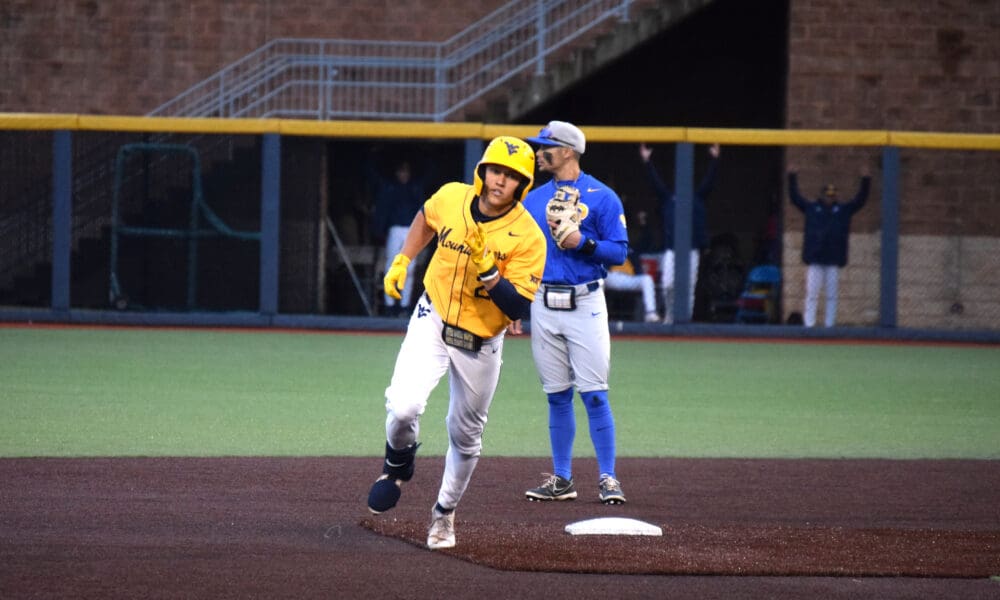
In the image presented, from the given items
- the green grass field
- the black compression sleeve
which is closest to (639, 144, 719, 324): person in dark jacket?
the green grass field

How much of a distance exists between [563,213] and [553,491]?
1.55 meters

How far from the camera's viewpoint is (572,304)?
8281 millimetres

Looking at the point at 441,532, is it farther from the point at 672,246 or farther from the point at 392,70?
the point at 392,70

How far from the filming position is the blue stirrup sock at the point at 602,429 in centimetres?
820

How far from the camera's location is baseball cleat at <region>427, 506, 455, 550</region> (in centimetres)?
668

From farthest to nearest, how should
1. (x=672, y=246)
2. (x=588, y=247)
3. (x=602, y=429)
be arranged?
(x=672, y=246) < (x=602, y=429) < (x=588, y=247)

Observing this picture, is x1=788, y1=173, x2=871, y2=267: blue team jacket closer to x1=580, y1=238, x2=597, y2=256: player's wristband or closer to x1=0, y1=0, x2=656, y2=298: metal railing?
x1=0, y1=0, x2=656, y2=298: metal railing

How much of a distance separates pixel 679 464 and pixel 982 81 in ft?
49.9

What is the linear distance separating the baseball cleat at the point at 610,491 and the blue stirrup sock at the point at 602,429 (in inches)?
2.9

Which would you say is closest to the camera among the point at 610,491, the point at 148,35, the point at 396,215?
the point at 610,491

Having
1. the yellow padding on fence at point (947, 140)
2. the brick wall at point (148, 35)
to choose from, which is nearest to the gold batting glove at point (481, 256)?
the yellow padding on fence at point (947, 140)

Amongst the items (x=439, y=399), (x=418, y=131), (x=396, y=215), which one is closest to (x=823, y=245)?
(x=418, y=131)

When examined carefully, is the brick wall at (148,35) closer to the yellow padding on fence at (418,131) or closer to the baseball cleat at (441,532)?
the yellow padding on fence at (418,131)

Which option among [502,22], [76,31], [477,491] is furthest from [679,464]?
[76,31]
